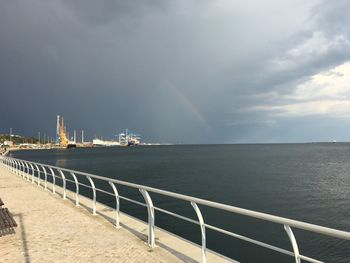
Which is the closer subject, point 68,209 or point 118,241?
point 118,241

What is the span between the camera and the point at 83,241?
829 cm

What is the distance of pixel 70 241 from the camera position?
831cm

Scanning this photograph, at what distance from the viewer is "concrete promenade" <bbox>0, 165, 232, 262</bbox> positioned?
7.02 metres

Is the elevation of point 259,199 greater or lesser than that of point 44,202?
lesser

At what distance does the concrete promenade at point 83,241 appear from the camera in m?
7.02

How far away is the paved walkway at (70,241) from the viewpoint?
23.0 feet


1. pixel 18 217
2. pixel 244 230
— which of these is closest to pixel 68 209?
pixel 18 217

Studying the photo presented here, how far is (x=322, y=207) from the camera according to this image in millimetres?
28922

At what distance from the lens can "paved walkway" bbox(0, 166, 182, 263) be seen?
277 inches

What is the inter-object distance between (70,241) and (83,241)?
32 centimetres

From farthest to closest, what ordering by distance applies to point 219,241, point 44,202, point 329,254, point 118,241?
point 219,241 < point 329,254 < point 44,202 < point 118,241

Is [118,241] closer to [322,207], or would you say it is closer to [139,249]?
[139,249]

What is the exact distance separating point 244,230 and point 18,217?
500 inches

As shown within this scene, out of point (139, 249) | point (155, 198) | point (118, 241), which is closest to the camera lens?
point (139, 249)
